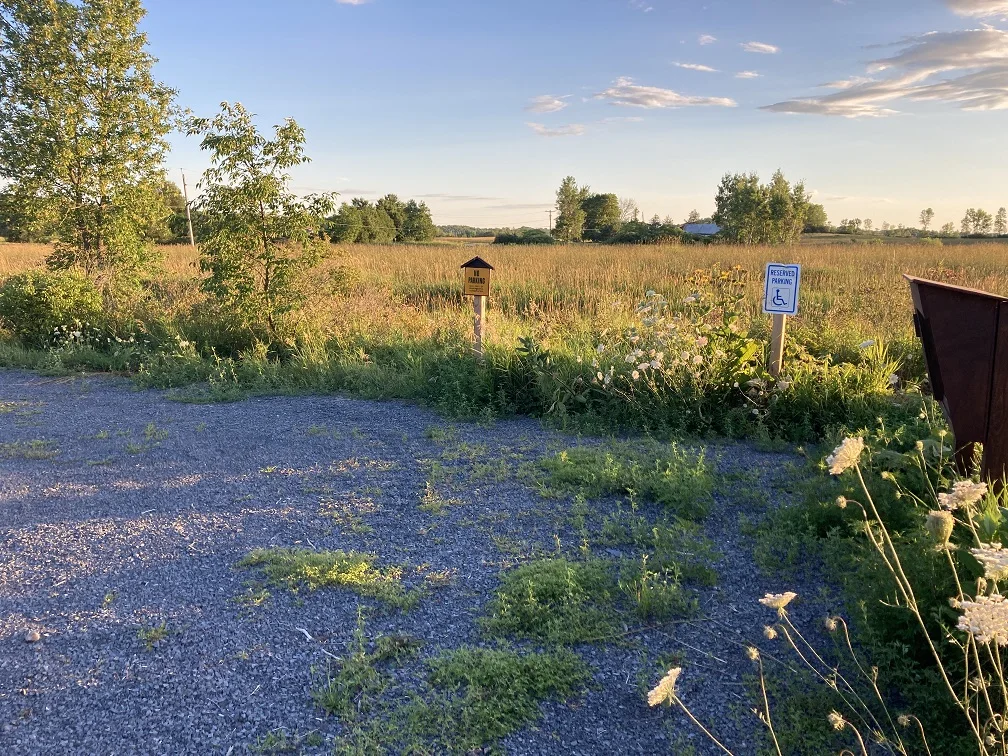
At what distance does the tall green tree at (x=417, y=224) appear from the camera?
60.4 meters

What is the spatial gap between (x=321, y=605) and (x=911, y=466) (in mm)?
3250

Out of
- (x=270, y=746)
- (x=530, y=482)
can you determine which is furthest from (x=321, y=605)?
(x=530, y=482)

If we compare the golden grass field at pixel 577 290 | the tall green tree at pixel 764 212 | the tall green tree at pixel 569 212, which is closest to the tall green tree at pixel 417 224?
the tall green tree at pixel 569 212

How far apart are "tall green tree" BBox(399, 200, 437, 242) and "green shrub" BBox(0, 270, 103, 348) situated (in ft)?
164

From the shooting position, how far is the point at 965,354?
327 centimetres

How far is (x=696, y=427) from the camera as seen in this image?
557 centimetres

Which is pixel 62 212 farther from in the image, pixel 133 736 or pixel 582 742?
pixel 582 742

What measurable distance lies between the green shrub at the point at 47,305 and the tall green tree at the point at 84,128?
524mm

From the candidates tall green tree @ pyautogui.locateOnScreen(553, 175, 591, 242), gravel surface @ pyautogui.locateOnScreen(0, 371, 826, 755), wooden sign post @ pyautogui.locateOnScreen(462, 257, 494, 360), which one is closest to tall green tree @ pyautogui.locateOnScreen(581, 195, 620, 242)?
tall green tree @ pyautogui.locateOnScreen(553, 175, 591, 242)

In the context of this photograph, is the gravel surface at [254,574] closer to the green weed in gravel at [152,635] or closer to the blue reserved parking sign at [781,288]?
the green weed in gravel at [152,635]

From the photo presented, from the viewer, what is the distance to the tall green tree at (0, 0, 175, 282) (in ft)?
30.9

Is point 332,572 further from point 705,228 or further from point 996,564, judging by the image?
point 705,228

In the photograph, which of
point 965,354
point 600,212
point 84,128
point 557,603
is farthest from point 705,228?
point 557,603

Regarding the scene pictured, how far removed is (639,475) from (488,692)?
2.21 metres
